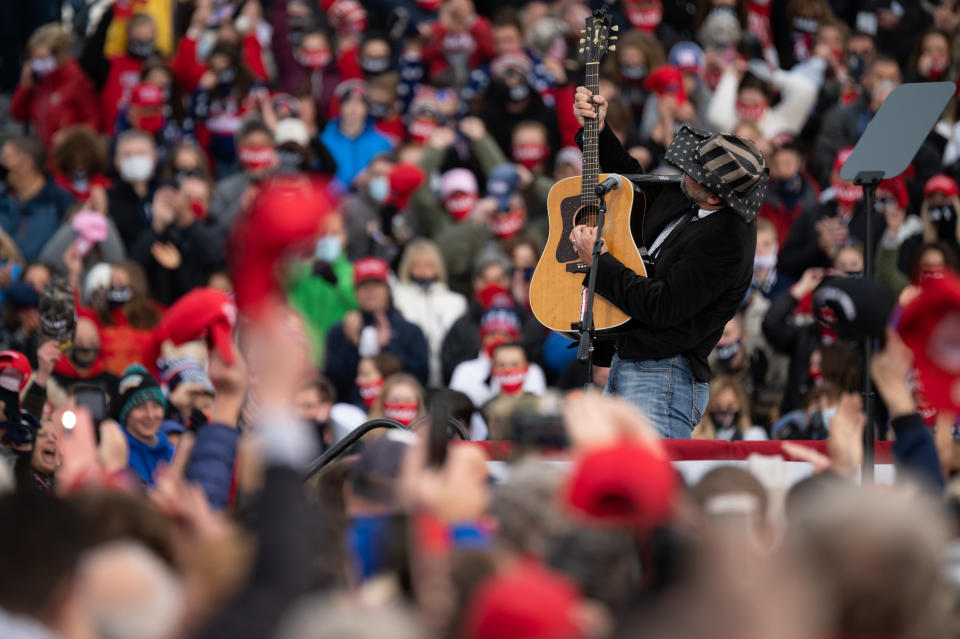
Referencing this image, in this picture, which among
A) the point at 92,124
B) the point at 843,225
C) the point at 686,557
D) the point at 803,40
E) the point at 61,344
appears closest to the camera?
the point at 686,557

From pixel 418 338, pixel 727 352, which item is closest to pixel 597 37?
pixel 727 352

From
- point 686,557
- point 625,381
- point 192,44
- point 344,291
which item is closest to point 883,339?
point 686,557

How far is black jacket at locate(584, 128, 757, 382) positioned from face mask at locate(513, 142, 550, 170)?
5.78 m

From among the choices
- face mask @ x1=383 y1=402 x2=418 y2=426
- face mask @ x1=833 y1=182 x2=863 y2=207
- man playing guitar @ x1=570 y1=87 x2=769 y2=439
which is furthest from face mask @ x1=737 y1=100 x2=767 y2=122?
man playing guitar @ x1=570 y1=87 x2=769 y2=439

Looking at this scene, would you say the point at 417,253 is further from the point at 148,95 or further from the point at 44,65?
the point at 44,65

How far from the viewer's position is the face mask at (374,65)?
13227mm

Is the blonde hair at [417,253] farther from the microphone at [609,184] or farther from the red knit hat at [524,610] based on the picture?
the red knit hat at [524,610]

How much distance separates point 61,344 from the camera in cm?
893

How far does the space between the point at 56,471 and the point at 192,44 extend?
714cm

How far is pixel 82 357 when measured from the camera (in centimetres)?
954

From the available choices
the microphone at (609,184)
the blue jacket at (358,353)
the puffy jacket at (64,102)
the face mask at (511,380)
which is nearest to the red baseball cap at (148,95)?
the puffy jacket at (64,102)

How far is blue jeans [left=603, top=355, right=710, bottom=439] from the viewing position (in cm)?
626

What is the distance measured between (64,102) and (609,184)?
8176mm

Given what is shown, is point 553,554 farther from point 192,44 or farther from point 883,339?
point 192,44
